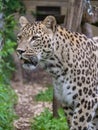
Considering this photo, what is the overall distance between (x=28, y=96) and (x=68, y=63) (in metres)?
5.93

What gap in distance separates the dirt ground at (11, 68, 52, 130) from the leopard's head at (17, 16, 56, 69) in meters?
2.50

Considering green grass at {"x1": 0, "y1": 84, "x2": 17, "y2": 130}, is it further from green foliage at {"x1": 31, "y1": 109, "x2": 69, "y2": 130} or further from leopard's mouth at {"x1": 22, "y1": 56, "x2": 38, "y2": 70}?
leopard's mouth at {"x1": 22, "y1": 56, "x2": 38, "y2": 70}

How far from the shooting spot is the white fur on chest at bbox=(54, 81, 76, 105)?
24.8ft

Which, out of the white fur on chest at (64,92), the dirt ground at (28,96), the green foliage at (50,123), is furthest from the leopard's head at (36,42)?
the dirt ground at (28,96)

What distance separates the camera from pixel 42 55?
737 centimetres

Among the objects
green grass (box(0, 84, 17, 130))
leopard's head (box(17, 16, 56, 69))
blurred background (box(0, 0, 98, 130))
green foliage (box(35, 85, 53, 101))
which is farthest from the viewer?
green foliage (box(35, 85, 53, 101))

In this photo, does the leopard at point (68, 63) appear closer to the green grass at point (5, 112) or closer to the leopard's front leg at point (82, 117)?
the leopard's front leg at point (82, 117)

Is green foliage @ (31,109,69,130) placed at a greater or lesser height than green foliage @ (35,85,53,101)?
greater

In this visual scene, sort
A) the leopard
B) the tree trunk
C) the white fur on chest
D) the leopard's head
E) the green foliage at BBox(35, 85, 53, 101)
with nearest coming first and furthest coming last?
the leopard's head → the leopard → the white fur on chest → the tree trunk → the green foliage at BBox(35, 85, 53, 101)

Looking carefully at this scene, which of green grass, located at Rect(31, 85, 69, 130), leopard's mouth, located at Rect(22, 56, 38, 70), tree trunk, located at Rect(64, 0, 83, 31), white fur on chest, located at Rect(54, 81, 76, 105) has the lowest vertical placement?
green grass, located at Rect(31, 85, 69, 130)

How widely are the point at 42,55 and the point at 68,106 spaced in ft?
2.69

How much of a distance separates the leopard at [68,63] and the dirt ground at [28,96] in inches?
85.3

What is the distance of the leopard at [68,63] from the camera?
24.1ft

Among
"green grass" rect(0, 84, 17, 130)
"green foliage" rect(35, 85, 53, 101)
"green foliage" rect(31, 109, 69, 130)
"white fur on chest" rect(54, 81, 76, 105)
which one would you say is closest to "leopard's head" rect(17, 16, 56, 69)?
"white fur on chest" rect(54, 81, 76, 105)
